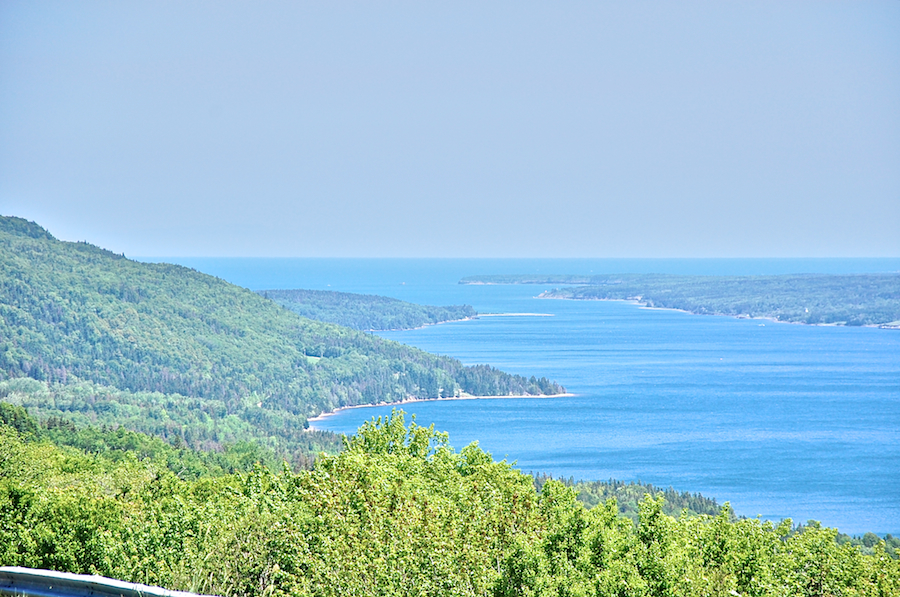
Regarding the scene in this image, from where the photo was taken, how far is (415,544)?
22.8m

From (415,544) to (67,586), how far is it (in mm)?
9425

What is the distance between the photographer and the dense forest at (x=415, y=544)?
2128 cm

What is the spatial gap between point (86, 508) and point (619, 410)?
146309 mm

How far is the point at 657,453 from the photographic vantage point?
135m

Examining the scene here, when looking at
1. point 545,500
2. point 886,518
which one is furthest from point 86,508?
point 886,518

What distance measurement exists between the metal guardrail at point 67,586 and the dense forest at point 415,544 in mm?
5800

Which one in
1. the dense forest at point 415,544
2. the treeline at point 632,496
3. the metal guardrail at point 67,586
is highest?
the metal guardrail at point 67,586

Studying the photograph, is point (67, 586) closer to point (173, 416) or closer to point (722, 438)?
point (722, 438)

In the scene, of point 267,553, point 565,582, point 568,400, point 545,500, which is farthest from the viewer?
point 568,400

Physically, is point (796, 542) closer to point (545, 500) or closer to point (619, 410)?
point (545, 500)

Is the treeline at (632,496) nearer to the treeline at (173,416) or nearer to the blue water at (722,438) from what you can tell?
the blue water at (722,438)

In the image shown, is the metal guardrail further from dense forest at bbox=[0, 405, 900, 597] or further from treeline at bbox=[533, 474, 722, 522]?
treeline at bbox=[533, 474, 722, 522]

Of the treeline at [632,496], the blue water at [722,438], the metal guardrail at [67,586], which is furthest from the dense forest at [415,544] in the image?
the blue water at [722,438]

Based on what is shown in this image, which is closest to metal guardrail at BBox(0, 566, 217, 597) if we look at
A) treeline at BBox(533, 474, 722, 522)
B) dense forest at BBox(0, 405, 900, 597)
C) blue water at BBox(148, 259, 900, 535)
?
dense forest at BBox(0, 405, 900, 597)
